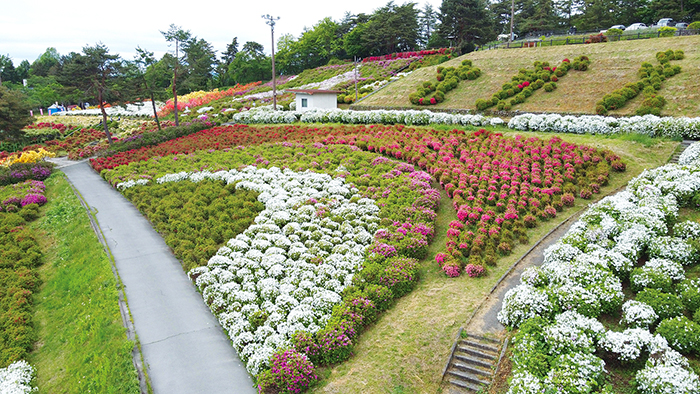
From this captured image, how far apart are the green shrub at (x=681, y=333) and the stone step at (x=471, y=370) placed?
12.2ft

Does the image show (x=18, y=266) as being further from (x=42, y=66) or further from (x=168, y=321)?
(x=42, y=66)

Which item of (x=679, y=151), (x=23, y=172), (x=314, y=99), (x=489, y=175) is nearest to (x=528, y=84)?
(x=679, y=151)

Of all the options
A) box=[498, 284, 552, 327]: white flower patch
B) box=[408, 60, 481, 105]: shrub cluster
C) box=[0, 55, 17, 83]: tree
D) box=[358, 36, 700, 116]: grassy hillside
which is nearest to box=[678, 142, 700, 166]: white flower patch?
box=[358, 36, 700, 116]: grassy hillside

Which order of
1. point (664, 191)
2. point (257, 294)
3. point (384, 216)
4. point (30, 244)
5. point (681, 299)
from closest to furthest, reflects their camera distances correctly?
point (681, 299), point (257, 294), point (664, 191), point (384, 216), point (30, 244)

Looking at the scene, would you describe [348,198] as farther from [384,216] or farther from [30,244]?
[30,244]

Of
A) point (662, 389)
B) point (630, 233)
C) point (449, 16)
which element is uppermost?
point (449, 16)

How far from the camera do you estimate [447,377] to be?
9773 mm

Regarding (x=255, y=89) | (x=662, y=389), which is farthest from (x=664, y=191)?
(x=255, y=89)

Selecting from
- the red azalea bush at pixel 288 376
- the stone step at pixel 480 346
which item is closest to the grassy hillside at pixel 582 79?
the stone step at pixel 480 346

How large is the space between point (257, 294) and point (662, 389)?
10.4 m

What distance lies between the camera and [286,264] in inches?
561

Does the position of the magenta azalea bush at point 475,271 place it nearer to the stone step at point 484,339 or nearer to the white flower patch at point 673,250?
the stone step at point 484,339

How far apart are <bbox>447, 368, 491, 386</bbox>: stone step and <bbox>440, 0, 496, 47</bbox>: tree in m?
54.3

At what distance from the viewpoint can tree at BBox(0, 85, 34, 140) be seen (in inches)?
1244
